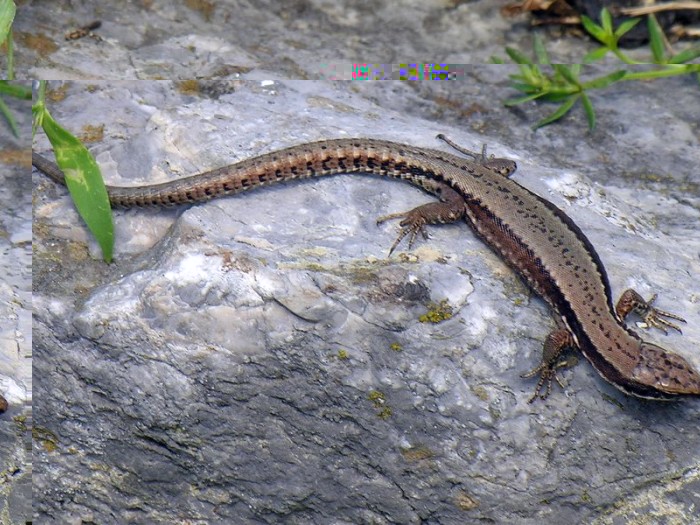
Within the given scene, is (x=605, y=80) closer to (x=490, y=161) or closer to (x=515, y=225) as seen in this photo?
(x=490, y=161)

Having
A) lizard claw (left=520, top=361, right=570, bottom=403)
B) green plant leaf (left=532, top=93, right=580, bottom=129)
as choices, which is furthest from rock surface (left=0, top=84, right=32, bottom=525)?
green plant leaf (left=532, top=93, right=580, bottom=129)

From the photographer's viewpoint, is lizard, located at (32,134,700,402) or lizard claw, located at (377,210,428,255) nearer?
lizard, located at (32,134,700,402)

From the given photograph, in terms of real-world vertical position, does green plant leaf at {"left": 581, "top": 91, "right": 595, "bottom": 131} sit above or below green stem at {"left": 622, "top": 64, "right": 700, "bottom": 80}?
below

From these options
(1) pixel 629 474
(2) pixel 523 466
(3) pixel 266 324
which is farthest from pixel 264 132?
(1) pixel 629 474

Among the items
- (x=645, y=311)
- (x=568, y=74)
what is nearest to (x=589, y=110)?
(x=568, y=74)

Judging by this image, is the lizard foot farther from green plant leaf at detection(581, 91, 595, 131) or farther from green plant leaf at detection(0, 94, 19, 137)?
green plant leaf at detection(0, 94, 19, 137)

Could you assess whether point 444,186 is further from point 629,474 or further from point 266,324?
point 629,474

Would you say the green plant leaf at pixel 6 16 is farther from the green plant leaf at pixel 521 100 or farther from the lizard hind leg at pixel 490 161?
the green plant leaf at pixel 521 100
